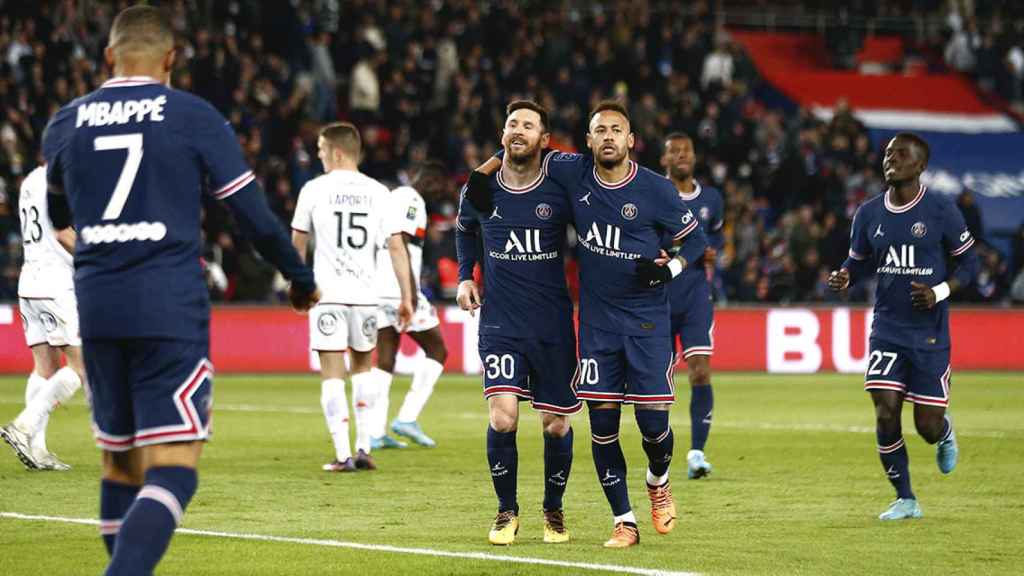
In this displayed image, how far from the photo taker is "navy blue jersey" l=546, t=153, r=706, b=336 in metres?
9.19

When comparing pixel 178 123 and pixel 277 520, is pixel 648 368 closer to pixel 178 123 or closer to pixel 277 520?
pixel 277 520

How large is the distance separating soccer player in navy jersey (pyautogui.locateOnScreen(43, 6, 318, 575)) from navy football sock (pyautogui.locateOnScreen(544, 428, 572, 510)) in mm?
3209

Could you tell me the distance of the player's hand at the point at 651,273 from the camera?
900 centimetres

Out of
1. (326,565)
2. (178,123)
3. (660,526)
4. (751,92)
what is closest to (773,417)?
(660,526)

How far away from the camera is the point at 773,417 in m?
18.2

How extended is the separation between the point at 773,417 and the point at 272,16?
13388mm

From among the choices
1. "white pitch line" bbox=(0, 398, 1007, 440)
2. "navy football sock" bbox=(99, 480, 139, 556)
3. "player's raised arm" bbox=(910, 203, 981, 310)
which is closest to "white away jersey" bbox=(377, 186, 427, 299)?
"white pitch line" bbox=(0, 398, 1007, 440)

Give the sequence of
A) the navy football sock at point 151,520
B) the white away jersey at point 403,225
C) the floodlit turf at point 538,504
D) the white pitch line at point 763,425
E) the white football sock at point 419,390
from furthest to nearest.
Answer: the white pitch line at point 763,425 < the white football sock at point 419,390 < the white away jersey at point 403,225 < the floodlit turf at point 538,504 < the navy football sock at point 151,520

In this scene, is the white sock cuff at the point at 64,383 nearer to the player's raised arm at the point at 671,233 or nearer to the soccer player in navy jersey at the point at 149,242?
the player's raised arm at the point at 671,233

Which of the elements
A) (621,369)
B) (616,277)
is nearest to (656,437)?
(621,369)

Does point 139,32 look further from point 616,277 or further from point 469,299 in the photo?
point 616,277

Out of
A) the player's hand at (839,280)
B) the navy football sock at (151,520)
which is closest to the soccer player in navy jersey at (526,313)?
the player's hand at (839,280)

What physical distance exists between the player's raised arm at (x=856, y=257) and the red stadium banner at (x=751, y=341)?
13.2m

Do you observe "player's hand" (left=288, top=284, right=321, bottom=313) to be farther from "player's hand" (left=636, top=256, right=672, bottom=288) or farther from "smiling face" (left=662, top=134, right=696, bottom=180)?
"smiling face" (left=662, top=134, right=696, bottom=180)
